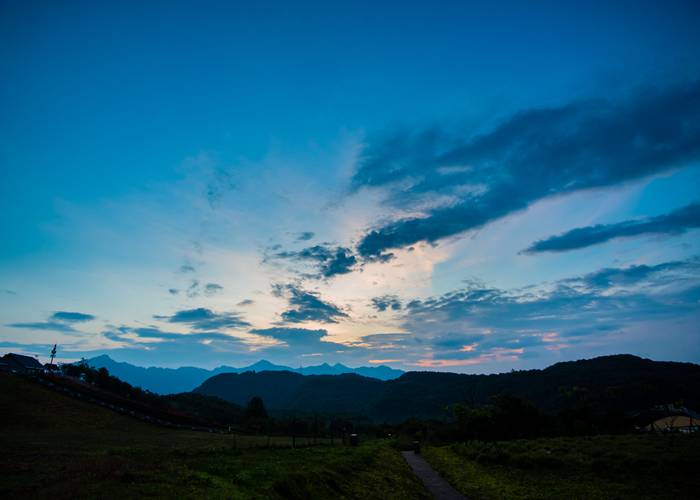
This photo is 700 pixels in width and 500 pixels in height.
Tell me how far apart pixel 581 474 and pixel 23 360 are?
182882 millimetres

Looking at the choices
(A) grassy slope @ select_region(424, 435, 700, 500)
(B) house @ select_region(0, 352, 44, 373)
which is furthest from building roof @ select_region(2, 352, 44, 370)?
(A) grassy slope @ select_region(424, 435, 700, 500)

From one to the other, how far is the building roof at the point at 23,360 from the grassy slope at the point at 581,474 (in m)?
157

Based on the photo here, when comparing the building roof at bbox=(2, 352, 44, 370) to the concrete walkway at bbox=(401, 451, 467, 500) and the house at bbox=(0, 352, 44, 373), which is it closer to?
the house at bbox=(0, 352, 44, 373)

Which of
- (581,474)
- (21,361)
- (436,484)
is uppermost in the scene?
(21,361)

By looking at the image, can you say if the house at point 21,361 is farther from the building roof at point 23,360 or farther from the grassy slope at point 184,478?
the grassy slope at point 184,478

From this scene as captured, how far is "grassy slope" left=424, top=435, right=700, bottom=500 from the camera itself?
22.6 m

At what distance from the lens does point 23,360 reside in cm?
14212

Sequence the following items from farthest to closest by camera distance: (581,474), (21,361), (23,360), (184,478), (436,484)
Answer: (23,360) < (21,361) < (581,474) < (436,484) < (184,478)

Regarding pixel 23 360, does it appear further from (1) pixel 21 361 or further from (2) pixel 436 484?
(2) pixel 436 484

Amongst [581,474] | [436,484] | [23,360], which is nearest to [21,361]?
[23,360]

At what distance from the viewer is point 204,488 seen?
14578 mm

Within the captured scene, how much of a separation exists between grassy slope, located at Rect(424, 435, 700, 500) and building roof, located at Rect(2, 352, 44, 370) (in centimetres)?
15689

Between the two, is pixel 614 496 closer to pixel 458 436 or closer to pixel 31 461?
pixel 31 461

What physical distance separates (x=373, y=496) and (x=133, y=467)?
11625 mm
